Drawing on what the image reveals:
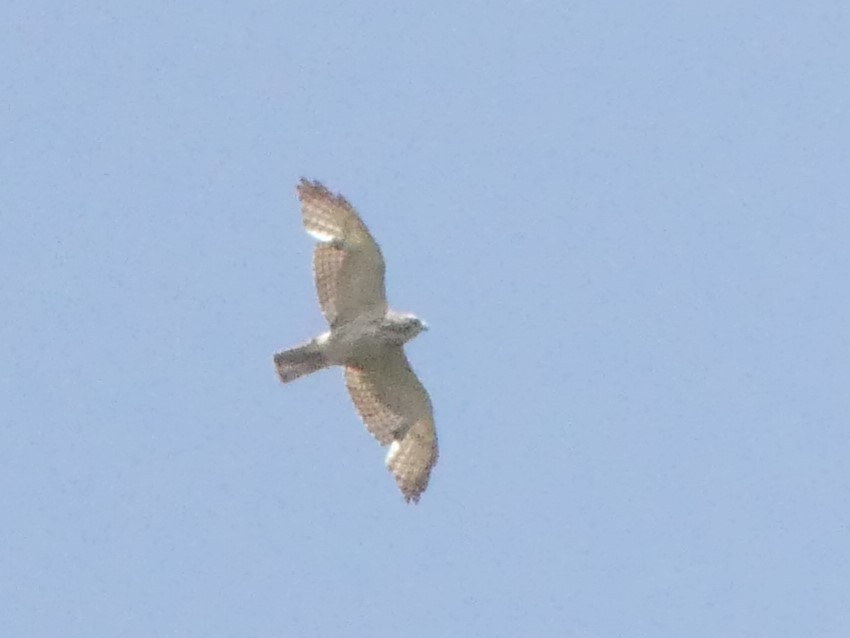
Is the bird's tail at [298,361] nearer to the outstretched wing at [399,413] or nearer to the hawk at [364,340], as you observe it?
the hawk at [364,340]

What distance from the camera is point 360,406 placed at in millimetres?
31375

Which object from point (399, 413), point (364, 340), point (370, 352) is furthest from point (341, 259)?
point (399, 413)

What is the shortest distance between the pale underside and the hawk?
0.04 feet

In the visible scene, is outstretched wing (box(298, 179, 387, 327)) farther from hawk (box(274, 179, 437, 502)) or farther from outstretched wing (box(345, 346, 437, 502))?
outstretched wing (box(345, 346, 437, 502))

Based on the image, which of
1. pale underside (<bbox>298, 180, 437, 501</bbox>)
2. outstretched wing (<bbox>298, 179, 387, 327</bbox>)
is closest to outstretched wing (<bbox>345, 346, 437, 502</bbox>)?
pale underside (<bbox>298, 180, 437, 501</bbox>)

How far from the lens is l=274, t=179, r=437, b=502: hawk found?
30.4 m

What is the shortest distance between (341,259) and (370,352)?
1.22 meters

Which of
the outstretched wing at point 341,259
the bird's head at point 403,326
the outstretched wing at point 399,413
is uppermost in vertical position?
the outstretched wing at point 341,259

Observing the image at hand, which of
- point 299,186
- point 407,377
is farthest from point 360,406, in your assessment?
point 299,186

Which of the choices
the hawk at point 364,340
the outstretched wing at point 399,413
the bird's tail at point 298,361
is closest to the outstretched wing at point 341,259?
the hawk at point 364,340

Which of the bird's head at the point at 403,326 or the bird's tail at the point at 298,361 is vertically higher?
the bird's head at the point at 403,326

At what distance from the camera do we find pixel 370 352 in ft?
101

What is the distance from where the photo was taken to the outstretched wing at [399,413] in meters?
30.9

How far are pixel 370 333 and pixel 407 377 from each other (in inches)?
32.0
